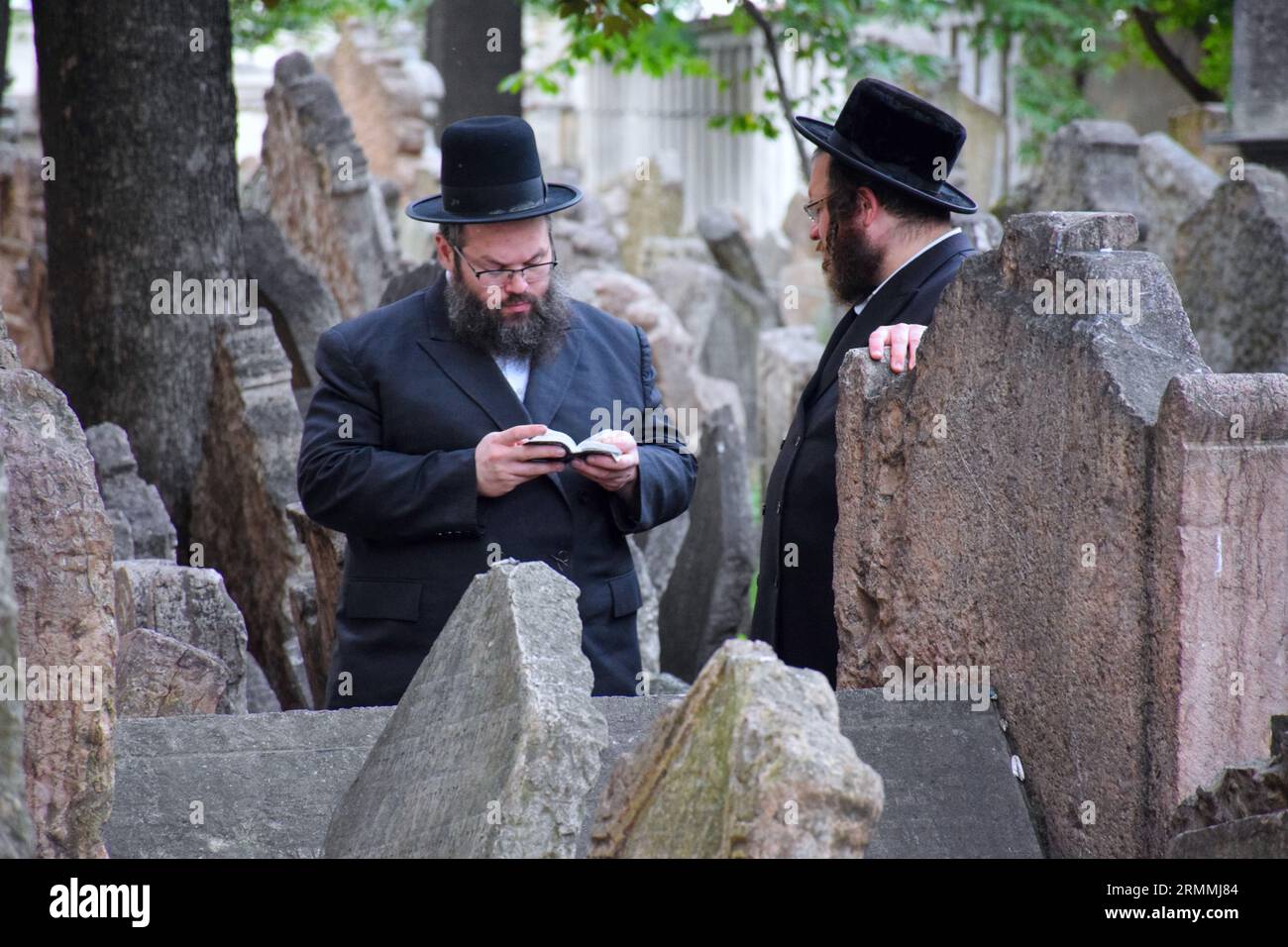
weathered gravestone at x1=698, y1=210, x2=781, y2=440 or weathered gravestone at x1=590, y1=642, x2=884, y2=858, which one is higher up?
weathered gravestone at x1=590, y1=642, x2=884, y2=858

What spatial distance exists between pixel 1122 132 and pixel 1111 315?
24.7 ft

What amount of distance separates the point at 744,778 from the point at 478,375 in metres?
2.07

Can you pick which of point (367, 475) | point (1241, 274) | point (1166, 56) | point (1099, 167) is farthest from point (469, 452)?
point (1166, 56)

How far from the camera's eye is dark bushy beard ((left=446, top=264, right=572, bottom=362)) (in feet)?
14.0

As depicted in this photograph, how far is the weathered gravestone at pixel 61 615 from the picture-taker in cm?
294

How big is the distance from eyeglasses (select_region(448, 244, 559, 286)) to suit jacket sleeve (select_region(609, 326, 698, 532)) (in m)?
Result: 0.49

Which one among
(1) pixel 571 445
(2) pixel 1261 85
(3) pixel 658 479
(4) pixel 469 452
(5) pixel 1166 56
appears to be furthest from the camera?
(5) pixel 1166 56

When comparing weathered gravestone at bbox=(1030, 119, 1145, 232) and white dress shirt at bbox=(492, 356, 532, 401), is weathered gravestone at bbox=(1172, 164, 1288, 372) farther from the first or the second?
white dress shirt at bbox=(492, 356, 532, 401)

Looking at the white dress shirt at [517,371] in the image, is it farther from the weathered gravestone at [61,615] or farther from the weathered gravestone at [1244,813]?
the weathered gravestone at [1244,813]

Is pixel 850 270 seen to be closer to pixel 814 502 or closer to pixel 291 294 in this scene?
pixel 814 502

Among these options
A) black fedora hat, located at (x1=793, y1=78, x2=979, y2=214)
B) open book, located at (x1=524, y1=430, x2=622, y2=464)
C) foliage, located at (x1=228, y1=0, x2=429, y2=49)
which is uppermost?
foliage, located at (x1=228, y1=0, x2=429, y2=49)

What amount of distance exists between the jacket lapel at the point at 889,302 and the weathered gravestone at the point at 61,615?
6.53 feet

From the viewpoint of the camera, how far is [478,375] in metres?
4.32

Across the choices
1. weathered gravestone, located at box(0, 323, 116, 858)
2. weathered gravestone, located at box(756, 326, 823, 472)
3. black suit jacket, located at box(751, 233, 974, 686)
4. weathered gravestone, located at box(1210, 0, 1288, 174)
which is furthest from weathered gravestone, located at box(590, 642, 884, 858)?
weathered gravestone, located at box(1210, 0, 1288, 174)
